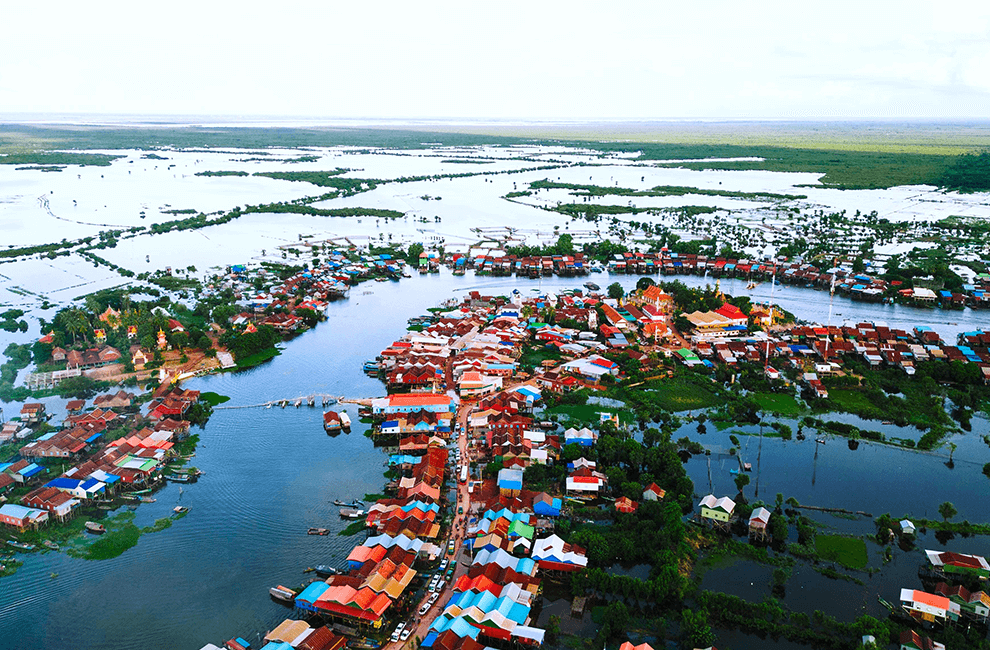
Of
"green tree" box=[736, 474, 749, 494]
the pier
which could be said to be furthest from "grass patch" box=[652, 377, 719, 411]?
the pier

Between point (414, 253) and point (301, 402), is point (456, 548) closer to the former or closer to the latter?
point (301, 402)

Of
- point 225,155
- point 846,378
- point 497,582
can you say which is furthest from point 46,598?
point 225,155

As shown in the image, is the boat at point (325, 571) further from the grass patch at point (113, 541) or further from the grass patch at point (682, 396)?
the grass patch at point (682, 396)

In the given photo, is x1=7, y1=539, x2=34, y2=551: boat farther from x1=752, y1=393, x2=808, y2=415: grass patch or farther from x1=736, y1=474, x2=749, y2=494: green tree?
x1=752, y1=393, x2=808, y2=415: grass patch

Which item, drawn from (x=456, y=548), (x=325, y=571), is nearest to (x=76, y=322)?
(x=325, y=571)

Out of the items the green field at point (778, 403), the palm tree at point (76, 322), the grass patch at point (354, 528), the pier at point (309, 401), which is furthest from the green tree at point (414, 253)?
the grass patch at point (354, 528)

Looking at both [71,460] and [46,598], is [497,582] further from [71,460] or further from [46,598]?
[71,460]
